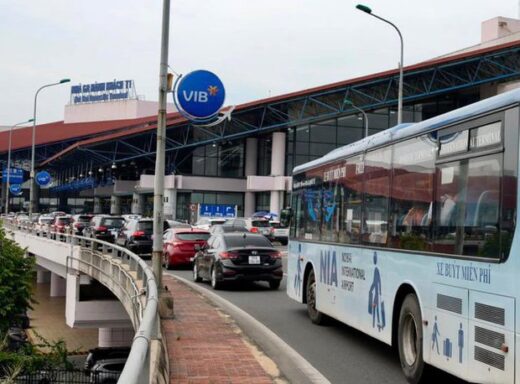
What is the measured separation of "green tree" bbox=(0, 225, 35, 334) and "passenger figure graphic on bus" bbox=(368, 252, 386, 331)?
67.0 feet

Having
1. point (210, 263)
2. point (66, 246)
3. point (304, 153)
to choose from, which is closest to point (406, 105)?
point (304, 153)

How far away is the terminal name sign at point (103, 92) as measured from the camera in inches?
3775

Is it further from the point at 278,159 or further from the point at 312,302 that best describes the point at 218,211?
the point at 312,302

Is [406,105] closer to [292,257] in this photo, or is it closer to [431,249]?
[292,257]

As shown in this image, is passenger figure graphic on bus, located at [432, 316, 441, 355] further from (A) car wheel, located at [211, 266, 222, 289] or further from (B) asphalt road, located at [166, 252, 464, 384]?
(A) car wheel, located at [211, 266, 222, 289]

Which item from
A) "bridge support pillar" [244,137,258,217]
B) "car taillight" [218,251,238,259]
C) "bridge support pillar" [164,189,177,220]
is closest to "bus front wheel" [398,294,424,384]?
"car taillight" [218,251,238,259]

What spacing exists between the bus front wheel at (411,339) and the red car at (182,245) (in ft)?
55.3

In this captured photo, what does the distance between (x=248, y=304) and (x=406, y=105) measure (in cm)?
4613

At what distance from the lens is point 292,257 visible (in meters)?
13.1

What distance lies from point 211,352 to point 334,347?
1.98 metres

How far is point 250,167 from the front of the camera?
65.7m

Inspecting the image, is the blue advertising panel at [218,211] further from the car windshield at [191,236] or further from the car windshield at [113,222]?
the car windshield at [191,236]

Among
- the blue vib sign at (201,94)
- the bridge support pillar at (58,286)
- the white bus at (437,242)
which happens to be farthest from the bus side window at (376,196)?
the bridge support pillar at (58,286)

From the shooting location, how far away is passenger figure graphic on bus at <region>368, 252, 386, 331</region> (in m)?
8.18
